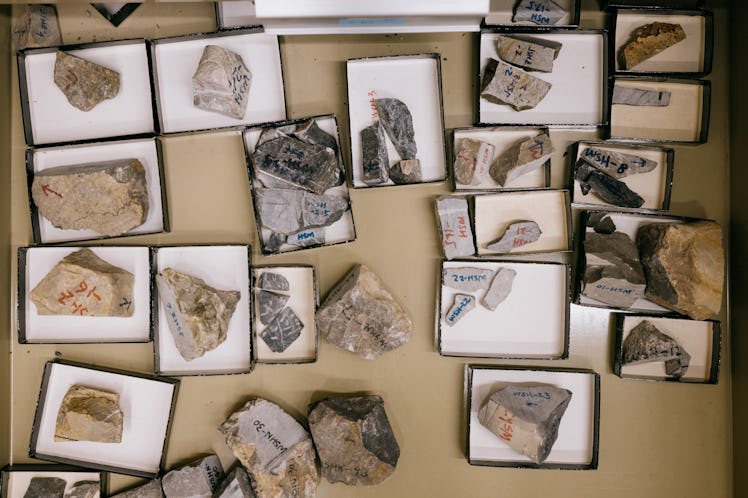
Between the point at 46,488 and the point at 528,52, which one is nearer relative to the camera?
the point at 528,52

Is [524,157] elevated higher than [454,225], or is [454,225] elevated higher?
[524,157]

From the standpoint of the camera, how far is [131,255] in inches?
79.4

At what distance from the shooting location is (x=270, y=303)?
2006 millimetres

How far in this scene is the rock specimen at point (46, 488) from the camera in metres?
2.03

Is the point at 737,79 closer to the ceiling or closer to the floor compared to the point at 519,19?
closer to the floor

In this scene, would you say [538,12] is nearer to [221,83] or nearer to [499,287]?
[499,287]

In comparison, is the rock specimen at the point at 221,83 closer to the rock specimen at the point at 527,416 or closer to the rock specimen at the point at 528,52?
the rock specimen at the point at 528,52

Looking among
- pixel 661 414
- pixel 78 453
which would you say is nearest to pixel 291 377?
pixel 78 453

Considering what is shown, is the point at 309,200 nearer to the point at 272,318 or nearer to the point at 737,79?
the point at 272,318

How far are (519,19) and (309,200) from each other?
1.03 metres

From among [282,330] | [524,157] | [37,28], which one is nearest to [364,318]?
[282,330]

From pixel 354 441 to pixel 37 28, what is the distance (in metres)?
1.96

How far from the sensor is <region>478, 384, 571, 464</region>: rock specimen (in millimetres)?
1948

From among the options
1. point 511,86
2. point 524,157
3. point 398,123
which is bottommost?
point 524,157
